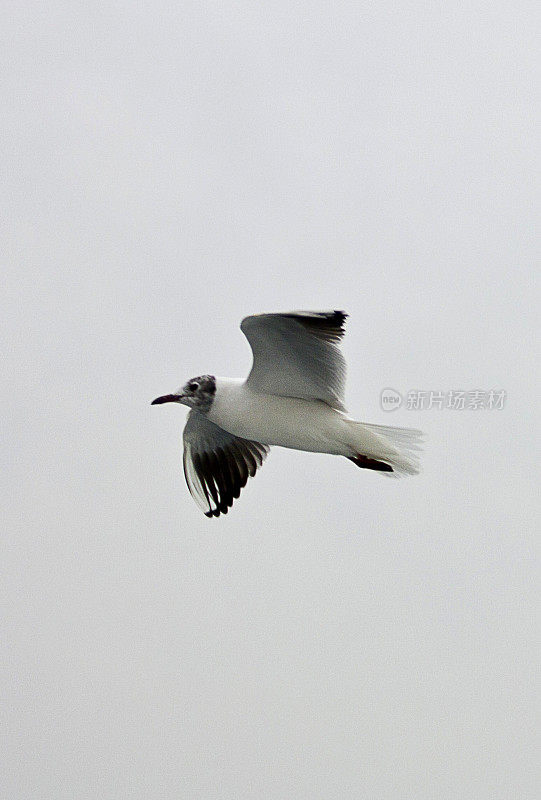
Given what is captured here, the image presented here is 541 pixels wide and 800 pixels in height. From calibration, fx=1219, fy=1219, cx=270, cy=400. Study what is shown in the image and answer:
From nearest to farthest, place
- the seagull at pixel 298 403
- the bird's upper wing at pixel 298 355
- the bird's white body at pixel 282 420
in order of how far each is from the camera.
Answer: the bird's upper wing at pixel 298 355, the seagull at pixel 298 403, the bird's white body at pixel 282 420

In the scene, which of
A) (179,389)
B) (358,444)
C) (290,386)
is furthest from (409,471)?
(179,389)

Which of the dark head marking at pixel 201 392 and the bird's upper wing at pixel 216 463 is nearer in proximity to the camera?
the dark head marking at pixel 201 392

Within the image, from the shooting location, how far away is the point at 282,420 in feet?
12.9

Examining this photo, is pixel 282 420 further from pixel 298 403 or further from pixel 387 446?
pixel 387 446

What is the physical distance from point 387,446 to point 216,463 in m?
0.90

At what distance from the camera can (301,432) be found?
3.93 metres

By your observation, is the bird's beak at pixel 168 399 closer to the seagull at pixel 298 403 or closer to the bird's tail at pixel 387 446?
the seagull at pixel 298 403

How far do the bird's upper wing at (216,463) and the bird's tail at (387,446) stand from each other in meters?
0.70

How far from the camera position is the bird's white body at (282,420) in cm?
392

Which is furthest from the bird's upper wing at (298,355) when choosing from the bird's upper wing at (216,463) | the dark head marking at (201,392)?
the bird's upper wing at (216,463)

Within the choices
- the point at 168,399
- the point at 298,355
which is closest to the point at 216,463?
the point at 168,399

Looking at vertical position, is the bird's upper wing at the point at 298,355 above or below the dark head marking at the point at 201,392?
above

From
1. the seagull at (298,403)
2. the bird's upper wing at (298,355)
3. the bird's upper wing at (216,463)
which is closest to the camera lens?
the bird's upper wing at (298,355)

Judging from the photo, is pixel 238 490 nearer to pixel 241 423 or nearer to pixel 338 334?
pixel 241 423
